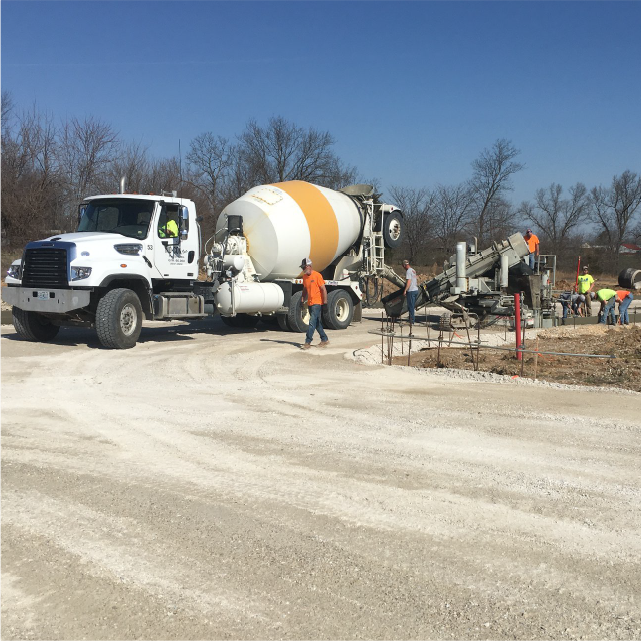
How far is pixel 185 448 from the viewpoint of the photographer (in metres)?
6.41

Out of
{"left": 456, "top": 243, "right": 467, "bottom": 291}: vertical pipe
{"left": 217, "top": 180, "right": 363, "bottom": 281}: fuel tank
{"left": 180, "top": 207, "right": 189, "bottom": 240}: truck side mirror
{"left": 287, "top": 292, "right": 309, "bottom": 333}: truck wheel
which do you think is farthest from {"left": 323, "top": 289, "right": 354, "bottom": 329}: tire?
{"left": 180, "top": 207, "right": 189, "bottom": 240}: truck side mirror

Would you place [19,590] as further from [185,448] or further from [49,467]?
[185,448]

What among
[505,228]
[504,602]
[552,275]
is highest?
[505,228]

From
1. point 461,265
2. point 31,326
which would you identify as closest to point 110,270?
point 31,326

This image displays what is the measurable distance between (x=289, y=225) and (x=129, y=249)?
3636mm

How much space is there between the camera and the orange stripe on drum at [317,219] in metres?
16.1

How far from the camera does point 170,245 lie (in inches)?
552

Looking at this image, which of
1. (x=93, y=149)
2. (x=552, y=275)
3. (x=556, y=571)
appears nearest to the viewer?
(x=556, y=571)

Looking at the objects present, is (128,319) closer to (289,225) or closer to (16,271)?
(16,271)

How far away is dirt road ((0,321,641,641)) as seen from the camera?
346 centimetres

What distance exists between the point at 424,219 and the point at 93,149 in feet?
79.2

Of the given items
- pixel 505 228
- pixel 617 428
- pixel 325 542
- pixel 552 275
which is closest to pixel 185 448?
pixel 325 542

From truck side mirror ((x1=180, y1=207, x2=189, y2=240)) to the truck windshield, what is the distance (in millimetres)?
570

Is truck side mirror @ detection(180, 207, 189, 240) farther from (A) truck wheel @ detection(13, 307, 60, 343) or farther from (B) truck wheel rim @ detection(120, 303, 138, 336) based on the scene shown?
(A) truck wheel @ detection(13, 307, 60, 343)
